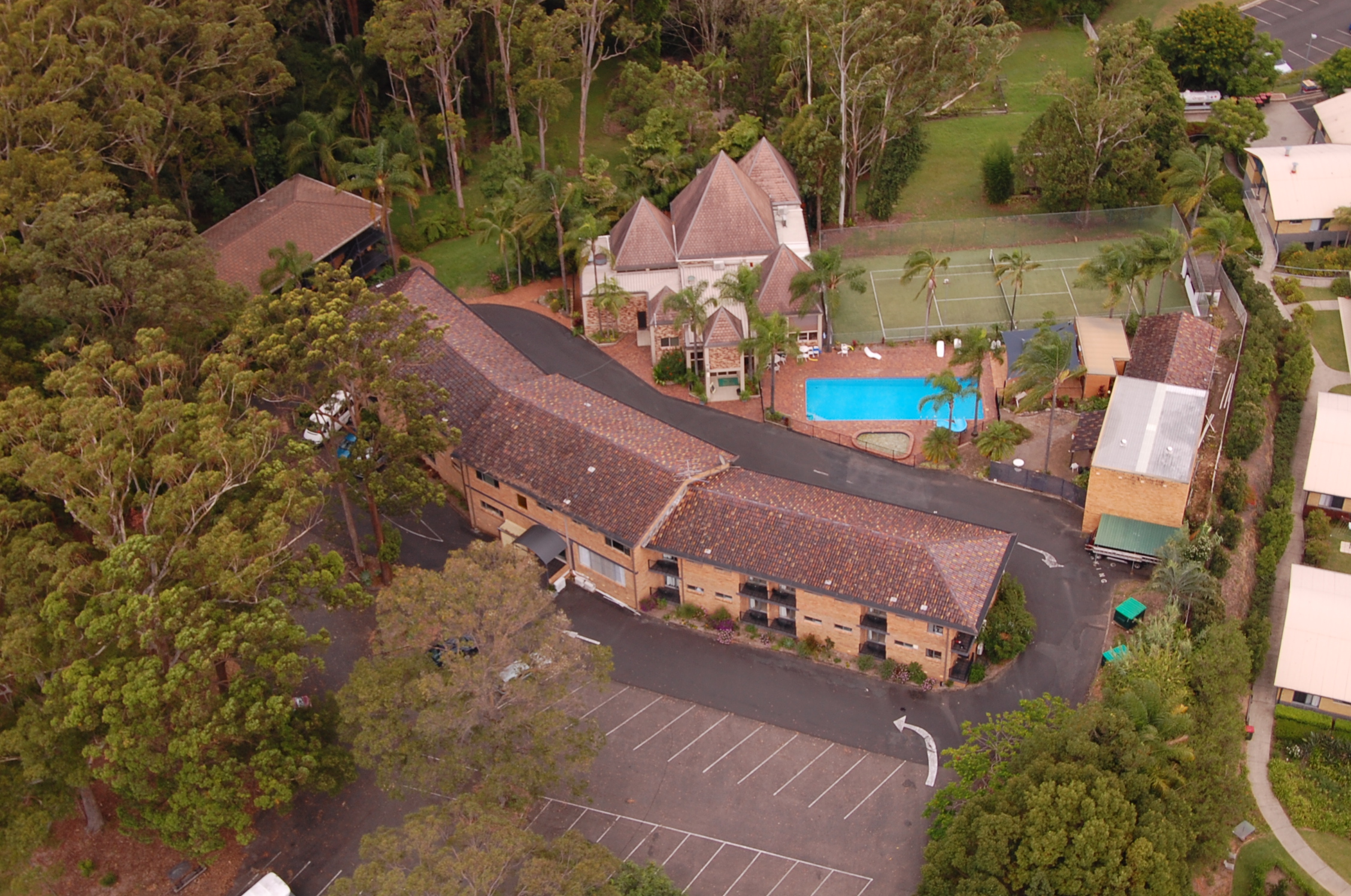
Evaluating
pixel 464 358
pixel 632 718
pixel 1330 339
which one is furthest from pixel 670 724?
pixel 1330 339

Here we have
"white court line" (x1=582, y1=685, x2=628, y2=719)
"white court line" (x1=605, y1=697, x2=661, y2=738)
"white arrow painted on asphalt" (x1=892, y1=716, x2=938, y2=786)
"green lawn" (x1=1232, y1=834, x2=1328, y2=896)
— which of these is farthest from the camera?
"white court line" (x1=582, y1=685, x2=628, y2=719)

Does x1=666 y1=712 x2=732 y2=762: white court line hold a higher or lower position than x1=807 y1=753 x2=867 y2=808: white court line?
higher

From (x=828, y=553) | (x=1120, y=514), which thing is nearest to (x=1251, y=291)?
(x=1120, y=514)

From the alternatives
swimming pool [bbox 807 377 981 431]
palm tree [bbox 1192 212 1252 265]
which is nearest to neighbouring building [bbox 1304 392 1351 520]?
palm tree [bbox 1192 212 1252 265]

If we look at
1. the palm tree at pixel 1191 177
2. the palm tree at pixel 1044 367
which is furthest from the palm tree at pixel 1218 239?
the palm tree at pixel 1044 367

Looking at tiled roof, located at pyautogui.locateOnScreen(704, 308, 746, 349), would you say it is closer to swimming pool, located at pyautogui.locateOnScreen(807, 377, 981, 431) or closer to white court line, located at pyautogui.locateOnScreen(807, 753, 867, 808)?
swimming pool, located at pyautogui.locateOnScreen(807, 377, 981, 431)

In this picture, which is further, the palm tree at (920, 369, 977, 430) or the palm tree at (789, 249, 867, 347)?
the palm tree at (789, 249, 867, 347)

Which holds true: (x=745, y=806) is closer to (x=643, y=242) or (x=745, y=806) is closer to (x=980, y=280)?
(x=643, y=242)

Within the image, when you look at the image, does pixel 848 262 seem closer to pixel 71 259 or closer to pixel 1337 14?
pixel 71 259

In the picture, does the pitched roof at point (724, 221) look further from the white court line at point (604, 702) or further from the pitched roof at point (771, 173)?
the white court line at point (604, 702)
